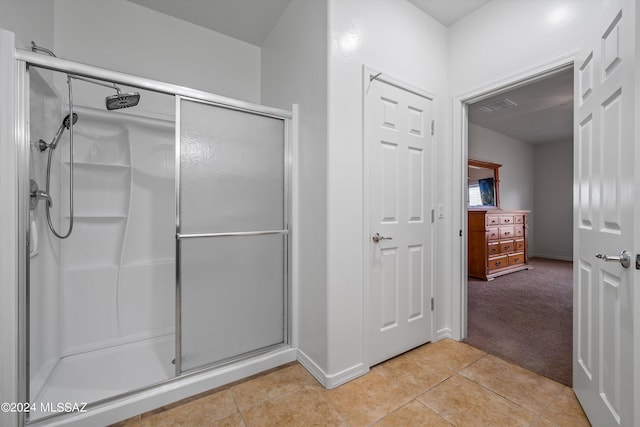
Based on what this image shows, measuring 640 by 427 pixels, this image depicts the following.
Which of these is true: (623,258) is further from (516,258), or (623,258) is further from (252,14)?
(516,258)

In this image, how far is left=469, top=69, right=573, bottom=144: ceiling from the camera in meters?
3.57

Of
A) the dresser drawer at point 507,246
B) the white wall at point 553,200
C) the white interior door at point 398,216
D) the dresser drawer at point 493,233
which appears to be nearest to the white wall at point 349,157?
the white interior door at point 398,216

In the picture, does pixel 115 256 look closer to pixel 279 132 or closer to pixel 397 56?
pixel 279 132

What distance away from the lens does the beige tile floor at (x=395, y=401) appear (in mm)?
1458

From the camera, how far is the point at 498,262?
15.5ft

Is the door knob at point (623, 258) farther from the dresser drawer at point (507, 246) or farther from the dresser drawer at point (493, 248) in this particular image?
the dresser drawer at point (507, 246)

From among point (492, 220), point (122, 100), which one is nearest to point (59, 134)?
point (122, 100)

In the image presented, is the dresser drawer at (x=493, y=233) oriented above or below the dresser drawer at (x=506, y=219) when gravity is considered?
below

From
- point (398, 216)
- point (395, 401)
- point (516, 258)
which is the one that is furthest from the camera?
point (516, 258)

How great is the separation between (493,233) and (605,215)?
3.73m

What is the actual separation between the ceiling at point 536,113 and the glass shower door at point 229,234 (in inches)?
99.8

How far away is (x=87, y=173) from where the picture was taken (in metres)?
2.10

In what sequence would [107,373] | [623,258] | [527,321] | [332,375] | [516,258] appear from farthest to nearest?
1. [516,258]
2. [527,321]
3. [107,373]
4. [332,375]
5. [623,258]

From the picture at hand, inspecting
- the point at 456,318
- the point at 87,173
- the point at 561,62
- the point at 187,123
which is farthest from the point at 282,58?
the point at 456,318
